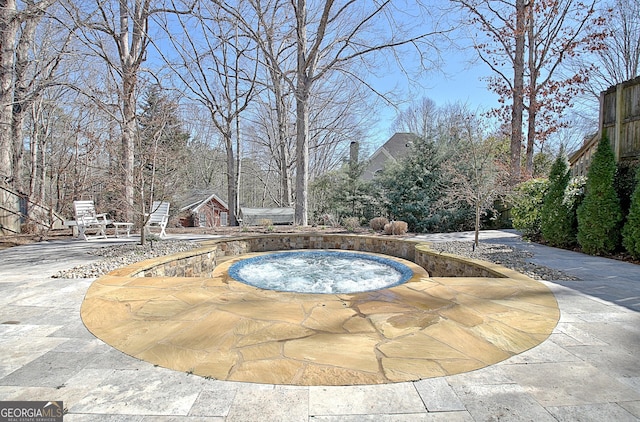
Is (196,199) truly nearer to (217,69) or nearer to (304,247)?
(217,69)

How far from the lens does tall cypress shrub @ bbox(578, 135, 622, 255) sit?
536cm

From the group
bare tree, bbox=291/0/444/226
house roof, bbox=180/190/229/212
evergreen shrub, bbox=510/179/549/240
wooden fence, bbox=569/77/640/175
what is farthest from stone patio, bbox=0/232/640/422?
house roof, bbox=180/190/229/212

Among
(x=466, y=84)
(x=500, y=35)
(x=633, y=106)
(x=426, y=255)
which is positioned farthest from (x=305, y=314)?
(x=466, y=84)

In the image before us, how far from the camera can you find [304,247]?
812cm

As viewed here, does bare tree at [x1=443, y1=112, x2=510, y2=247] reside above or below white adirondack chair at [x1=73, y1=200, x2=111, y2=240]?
above

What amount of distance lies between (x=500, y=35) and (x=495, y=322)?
13510 millimetres

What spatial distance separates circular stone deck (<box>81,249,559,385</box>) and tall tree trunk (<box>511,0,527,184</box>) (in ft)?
31.9

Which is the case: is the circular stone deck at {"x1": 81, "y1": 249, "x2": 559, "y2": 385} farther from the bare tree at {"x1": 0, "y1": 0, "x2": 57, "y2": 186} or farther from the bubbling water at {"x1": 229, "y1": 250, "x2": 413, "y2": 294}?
the bare tree at {"x1": 0, "y1": 0, "x2": 57, "y2": 186}

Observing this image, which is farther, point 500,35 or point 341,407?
point 500,35

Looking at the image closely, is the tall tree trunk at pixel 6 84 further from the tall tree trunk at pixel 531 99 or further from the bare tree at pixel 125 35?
the tall tree trunk at pixel 531 99

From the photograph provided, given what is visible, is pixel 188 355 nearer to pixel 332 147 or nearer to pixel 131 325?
pixel 131 325

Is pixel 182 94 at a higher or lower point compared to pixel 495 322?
higher

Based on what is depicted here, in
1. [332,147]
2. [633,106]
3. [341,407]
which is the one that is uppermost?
[332,147]

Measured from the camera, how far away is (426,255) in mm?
5961
